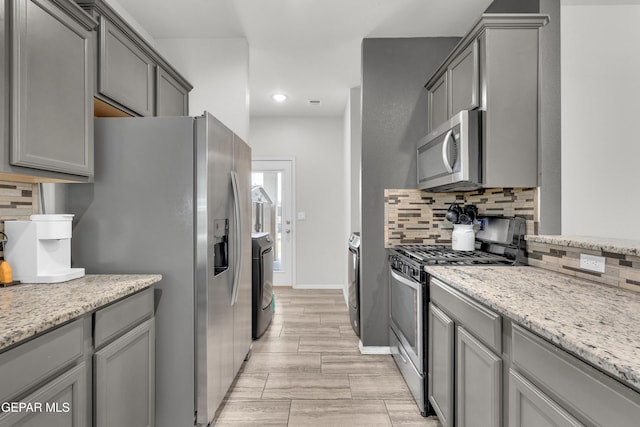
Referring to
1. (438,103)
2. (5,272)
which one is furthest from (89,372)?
(438,103)

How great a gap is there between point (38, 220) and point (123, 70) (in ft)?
3.23

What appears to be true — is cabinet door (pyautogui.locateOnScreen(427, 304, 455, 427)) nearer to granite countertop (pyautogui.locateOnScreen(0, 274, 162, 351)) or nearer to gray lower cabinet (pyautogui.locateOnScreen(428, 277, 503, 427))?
gray lower cabinet (pyautogui.locateOnScreen(428, 277, 503, 427))

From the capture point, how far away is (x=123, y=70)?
75.7 inches

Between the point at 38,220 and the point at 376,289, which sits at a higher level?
the point at 38,220

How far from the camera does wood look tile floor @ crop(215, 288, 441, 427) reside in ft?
6.54

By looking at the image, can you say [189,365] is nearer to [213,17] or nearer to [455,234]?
[455,234]

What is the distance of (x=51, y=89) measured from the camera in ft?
4.44

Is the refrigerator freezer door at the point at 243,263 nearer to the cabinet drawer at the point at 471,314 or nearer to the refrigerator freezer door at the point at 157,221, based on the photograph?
the refrigerator freezer door at the point at 157,221

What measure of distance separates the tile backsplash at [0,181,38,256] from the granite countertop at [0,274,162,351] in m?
0.39

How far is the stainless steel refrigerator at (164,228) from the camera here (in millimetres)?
1739

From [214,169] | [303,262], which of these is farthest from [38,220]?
[303,262]

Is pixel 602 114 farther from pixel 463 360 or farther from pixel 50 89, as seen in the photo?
pixel 50 89

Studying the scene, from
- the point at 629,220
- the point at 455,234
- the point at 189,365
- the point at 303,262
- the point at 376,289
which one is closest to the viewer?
the point at 189,365

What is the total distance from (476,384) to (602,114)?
1.88 meters
